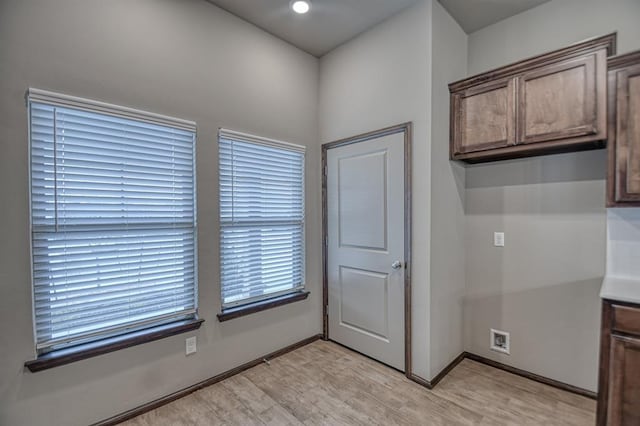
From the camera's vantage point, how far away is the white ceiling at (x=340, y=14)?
2322 mm

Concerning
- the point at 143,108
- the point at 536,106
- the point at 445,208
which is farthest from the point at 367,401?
the point at 143,108

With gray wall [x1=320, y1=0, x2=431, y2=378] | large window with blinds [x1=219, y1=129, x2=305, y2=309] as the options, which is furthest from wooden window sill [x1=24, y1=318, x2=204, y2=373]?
gray wall [x1=320, y1=0, x2=431, y2=378]

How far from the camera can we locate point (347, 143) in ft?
9.46

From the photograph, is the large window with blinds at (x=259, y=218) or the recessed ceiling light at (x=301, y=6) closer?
the recessed ceiling light at (x=301, y=6)

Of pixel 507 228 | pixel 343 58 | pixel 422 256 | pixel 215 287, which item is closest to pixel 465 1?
pixel 343 58

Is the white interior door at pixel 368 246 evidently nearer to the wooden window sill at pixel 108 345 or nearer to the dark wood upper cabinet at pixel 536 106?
the dark wood upper cabinet at pixel 536 106

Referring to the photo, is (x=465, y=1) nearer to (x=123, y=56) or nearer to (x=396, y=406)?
(x=123, y=56)

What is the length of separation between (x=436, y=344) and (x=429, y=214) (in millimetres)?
1010

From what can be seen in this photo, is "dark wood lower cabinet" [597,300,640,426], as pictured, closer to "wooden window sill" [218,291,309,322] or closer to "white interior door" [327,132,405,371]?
"white interior door" [327,132,405,371]

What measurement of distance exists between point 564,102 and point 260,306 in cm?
269

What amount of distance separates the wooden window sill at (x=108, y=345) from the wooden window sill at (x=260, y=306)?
0.67 feet

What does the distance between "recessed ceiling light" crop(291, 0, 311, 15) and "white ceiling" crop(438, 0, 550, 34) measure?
39.9 inches

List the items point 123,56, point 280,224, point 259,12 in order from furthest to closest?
point 280,224 < point 259,12 < point 123,56

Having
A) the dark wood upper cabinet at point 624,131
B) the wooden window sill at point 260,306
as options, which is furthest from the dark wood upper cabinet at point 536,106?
the wooden window sill at point 260,306
